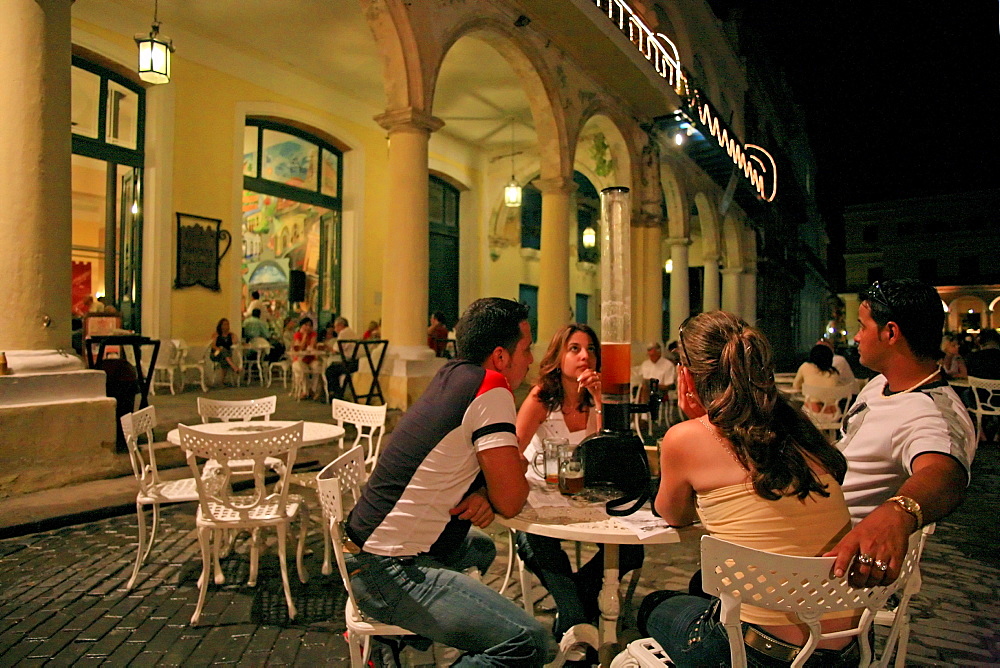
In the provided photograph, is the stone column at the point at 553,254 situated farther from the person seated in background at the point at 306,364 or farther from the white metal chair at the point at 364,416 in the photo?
the white metal chair at the point at 364,416

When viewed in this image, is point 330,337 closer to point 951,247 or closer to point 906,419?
point 906,419

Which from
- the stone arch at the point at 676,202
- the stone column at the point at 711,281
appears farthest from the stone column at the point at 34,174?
the stone column at the point at 711,281

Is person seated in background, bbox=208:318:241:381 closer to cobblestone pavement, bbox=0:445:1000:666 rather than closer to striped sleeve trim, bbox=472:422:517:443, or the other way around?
cobblestone pavement, bbox=0:445:1000:666

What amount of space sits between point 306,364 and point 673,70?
9.06 metres

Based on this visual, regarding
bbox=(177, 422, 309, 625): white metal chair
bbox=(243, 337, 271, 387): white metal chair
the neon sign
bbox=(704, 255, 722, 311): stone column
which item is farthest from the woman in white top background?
bbox=(704, 255, 722, 311): stone column

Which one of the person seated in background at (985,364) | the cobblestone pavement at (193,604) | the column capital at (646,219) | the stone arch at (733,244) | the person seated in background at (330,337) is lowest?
the cobblestone pavement at (193,604)

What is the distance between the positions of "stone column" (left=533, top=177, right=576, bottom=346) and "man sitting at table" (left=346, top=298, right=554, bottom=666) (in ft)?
26.5

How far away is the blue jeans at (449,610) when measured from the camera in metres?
1.75

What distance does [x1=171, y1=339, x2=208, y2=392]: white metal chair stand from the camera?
1001cm

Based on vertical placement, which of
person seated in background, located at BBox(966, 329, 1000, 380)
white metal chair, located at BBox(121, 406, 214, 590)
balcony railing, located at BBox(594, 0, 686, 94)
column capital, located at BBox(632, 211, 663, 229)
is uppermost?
balcony railing, located at BBox(594, 0, 686, 94)

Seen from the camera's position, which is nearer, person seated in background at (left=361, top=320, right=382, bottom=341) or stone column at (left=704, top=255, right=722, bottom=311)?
person seated in background at (left=361, top=320, right=382, bottom=341)

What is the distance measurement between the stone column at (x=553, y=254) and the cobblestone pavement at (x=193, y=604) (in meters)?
6.16

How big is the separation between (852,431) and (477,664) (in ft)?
4.90

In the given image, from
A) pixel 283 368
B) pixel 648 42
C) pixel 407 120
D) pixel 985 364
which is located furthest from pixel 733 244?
pixel 407 120
